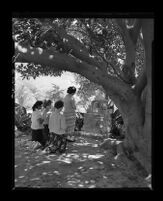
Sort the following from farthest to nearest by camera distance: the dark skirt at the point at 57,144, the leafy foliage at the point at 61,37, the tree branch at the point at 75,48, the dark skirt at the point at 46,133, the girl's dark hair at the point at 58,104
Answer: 1. the dark skirt at the point at 46,133
2. the leafy foliage at the point at 61,37
3. the dark skirt at the point at 57,144
4. the girl's dark hair at the point at 58,104
5. the tree branch at the point at 75,48

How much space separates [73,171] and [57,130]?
1.48 meters

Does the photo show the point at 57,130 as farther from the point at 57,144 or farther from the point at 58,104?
the point at 58,104

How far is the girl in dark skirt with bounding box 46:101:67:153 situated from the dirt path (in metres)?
0.26

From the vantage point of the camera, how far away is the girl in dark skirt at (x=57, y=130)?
676 cm

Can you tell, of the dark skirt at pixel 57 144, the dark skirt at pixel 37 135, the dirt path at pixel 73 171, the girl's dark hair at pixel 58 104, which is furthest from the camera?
the dark skirt at pixel 37 135

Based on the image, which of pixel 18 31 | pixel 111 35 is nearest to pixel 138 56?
pixel 111 35

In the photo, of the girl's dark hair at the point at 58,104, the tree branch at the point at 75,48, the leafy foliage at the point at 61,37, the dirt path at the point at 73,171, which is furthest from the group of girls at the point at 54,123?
the leafy foliage at the point at 61,37

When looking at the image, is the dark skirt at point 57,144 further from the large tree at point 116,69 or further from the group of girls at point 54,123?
the large tree at point 116,69

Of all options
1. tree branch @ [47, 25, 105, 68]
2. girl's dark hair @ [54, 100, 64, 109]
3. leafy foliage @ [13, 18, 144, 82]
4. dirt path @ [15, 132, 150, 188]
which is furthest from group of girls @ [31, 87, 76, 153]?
leafy foliage @ [13, 18, 144, 82]

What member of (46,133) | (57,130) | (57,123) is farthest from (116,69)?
(46,133)

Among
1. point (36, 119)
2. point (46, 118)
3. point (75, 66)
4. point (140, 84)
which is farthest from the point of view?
point (46, 118)

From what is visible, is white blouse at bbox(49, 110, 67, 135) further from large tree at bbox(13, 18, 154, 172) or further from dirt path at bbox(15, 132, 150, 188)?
large tree at bbox(13, 18, 154, 172)

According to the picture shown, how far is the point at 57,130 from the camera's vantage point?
6.86m
